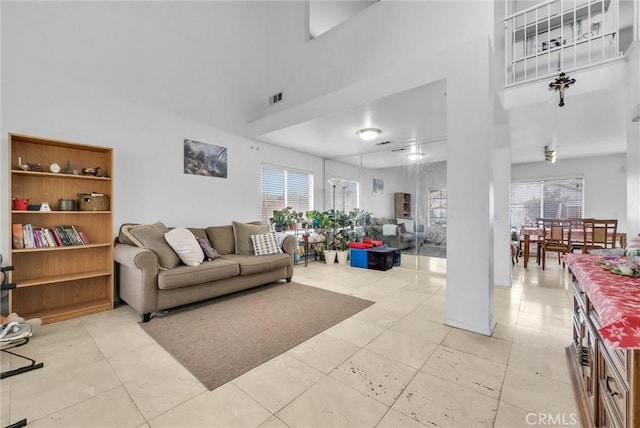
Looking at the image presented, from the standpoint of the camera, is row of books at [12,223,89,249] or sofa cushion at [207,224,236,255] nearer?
row of books at [12,223,89,249]

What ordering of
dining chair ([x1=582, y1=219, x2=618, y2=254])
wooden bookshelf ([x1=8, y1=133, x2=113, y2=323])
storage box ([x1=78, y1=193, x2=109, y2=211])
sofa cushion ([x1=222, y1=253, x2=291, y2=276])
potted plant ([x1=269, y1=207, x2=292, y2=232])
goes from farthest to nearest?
potted plant ([x1=269, y1=207, x2=292, y2=232]) → dining chair ([x1=582, y1=219, x2=618, y2=254]) → sofa cushion ([x1=222, y1=253, x2=291, y2=276]) → storage box ([x1=78, y1=193, x2=109, y2=211]) → wooden bookshelf ([x1=8, y1=133, x2=113, y2=323])

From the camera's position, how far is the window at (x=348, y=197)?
261 inches

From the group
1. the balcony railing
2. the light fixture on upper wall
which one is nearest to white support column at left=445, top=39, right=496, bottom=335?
the balcony railing

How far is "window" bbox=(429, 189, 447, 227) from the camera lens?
5125 millimetres

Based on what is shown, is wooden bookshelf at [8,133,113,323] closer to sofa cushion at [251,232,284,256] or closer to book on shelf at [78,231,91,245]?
book on shelf at [78,231,91,245]

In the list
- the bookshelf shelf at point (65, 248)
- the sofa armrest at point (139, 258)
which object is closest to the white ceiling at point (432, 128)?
the sofa armrest at point (139, 258)

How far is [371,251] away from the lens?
5.18m

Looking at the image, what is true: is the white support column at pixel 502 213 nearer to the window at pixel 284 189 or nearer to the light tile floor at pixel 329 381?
the light tile floor at pixel 329 381

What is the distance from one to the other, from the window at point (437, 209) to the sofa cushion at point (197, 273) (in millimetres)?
3704

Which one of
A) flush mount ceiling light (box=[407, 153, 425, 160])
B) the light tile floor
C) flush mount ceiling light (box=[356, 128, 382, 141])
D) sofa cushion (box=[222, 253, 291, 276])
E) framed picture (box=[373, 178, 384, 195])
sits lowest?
the light tile floor

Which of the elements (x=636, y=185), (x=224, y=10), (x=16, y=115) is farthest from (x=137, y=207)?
(x=636, y=185)

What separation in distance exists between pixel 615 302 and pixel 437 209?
4472mm

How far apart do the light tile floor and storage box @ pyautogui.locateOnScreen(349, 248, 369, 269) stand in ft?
8.00

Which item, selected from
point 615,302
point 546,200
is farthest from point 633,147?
point 546,200
